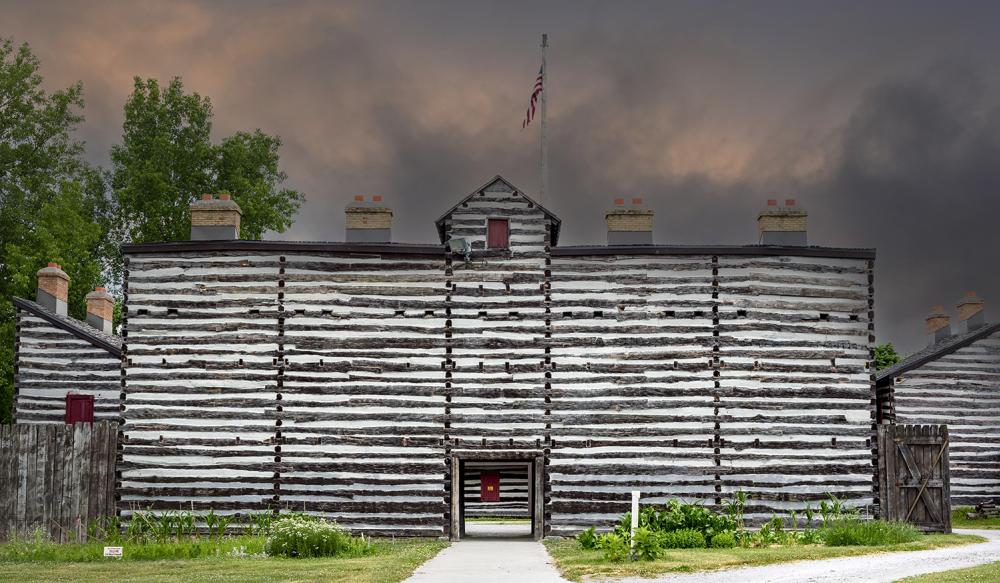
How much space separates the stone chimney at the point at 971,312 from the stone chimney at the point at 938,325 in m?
1.04

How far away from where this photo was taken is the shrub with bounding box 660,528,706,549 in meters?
20.5

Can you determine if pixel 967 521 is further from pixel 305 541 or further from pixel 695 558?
pixel 305 541

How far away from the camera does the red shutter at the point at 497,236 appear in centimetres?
2656

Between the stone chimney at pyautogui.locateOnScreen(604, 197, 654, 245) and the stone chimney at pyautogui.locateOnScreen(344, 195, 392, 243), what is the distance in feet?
18.6

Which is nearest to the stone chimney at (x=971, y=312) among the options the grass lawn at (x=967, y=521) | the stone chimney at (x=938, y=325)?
the stone chimney at (x=938, y=325)

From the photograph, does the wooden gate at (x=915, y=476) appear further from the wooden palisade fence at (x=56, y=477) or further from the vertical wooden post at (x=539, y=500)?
the wooden palisade fence at (x=56, y=477)

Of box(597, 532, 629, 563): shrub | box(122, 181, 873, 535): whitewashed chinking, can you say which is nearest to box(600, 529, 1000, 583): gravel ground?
box(597, 532, 629, 563): shrub

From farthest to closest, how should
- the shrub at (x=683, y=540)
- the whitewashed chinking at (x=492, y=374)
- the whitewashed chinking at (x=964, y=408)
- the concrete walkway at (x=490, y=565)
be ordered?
1. the whitewashed chinking at (x=964, y=408)
2. the whitewashed chinking at (x=492, y=374)
3. the shrub at (x=683, y=540)
4. the concrete walkway at (x=490, y=565)

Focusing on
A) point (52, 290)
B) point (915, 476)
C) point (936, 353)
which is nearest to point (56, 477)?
point (52, 290)

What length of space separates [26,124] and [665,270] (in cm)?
2761

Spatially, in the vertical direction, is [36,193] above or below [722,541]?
above

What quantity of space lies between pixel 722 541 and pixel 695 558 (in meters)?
2.44

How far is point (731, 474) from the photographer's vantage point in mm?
25703

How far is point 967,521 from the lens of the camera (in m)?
31.9
